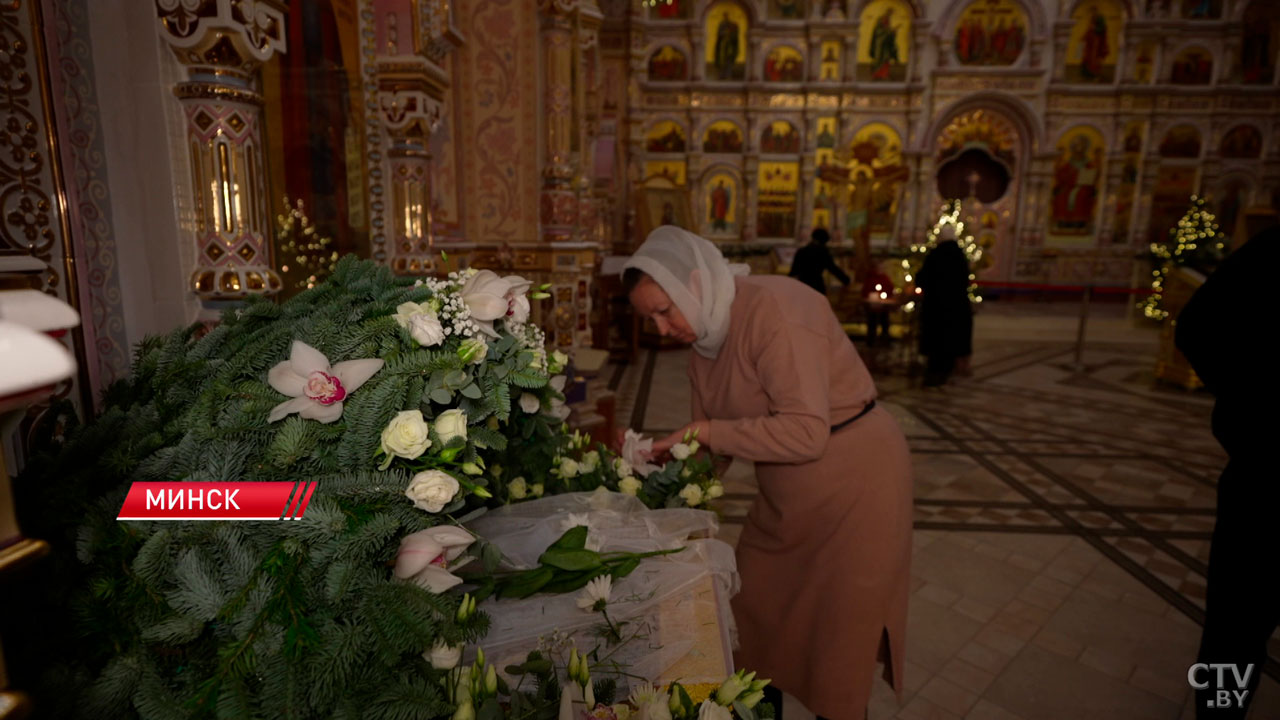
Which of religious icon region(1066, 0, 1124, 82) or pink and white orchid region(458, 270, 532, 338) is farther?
religious icon region(1066, 0, 1124, 82)

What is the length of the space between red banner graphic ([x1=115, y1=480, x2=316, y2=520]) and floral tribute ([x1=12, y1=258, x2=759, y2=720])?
19mm

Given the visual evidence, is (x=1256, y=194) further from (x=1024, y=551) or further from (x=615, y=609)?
(x=615, y=609)

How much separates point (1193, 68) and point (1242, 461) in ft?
71.0

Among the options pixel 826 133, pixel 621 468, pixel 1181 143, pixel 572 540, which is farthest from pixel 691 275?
pixel 1181 143

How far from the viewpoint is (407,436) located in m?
1.04

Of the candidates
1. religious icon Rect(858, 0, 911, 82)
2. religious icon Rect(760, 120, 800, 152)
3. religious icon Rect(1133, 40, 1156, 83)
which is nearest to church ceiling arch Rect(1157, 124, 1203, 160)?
religious icon Rect(1133, 40, 1156, 83)

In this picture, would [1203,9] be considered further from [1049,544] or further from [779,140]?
[1049,544]

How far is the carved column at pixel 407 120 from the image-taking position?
9.84ft

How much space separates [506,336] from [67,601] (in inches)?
30.6

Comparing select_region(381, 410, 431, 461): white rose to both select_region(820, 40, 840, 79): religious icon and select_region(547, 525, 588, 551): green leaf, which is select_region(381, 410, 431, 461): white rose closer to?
select_region(547, 525, 588, 551): green leaf

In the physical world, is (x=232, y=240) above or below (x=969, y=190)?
below

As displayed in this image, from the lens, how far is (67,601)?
0.93 meters

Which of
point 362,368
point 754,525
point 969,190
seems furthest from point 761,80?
point 362,368

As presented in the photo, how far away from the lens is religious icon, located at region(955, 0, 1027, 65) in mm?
17394
